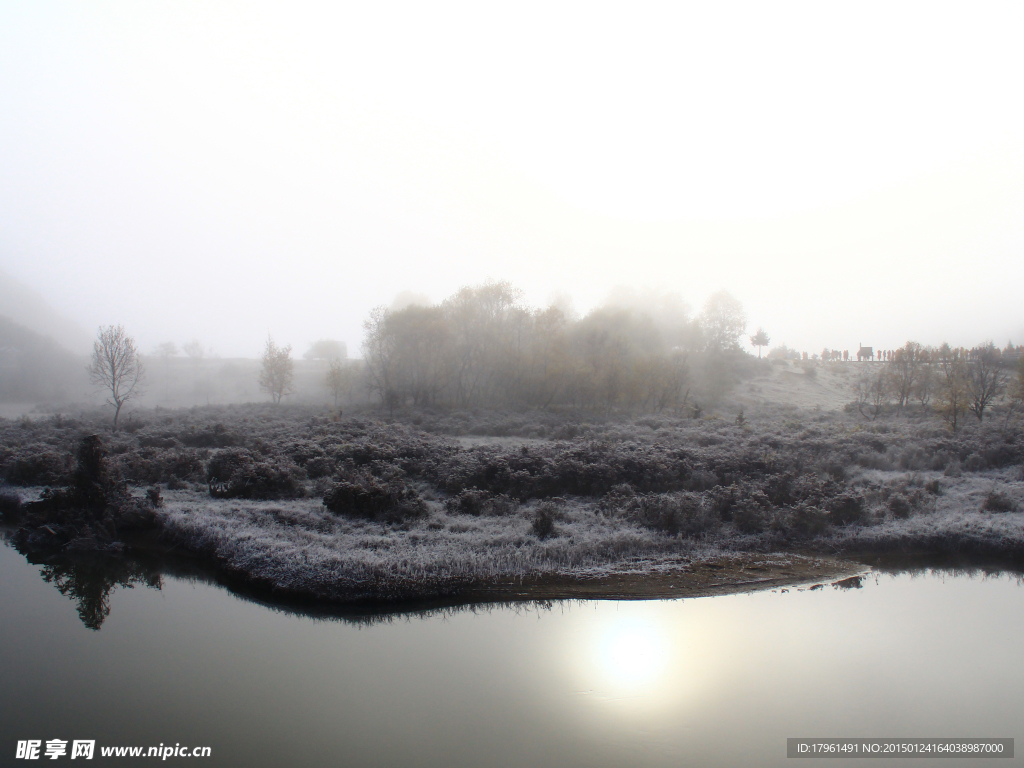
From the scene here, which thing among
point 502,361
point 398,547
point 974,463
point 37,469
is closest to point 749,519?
point 398,547

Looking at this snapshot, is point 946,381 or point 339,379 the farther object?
point 339,379

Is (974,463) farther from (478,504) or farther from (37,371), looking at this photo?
(37,371)

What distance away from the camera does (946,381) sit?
34.7m

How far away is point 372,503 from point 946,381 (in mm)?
37788

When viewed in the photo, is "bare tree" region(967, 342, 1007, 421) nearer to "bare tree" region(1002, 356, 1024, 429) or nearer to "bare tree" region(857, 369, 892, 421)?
"bare tree" region(1002, 356, 1024, 429)

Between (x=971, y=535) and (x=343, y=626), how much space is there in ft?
Answer: 48.6

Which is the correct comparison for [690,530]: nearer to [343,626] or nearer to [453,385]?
[343,626]

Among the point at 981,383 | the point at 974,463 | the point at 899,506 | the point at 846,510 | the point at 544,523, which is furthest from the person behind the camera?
the point at 981,383

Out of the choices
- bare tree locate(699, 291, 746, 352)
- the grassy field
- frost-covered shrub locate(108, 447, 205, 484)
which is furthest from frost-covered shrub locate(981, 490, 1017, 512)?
bare tree locate(699, 291, 746, 352)

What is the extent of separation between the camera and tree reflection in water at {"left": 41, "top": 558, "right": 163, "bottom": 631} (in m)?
9.70

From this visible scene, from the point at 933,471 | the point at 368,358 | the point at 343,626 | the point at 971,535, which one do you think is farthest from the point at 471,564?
the point at 368,358

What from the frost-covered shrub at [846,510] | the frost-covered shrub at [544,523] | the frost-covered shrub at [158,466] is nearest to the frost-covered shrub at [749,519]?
the frost-covered shrub at [846,510]

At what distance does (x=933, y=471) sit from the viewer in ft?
66.3

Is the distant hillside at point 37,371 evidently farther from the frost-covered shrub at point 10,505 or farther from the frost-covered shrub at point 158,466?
the frost-covered shrub at point 10,505
